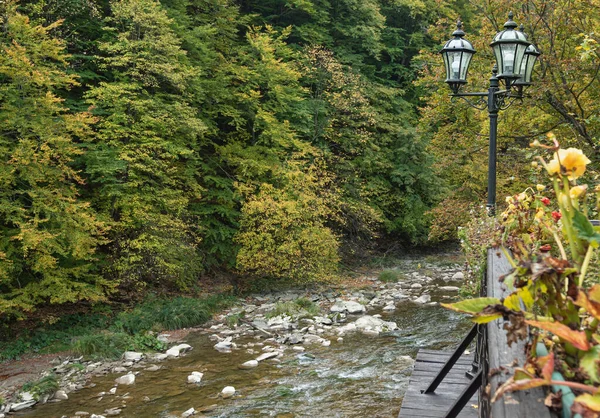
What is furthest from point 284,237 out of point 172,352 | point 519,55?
point 519,55

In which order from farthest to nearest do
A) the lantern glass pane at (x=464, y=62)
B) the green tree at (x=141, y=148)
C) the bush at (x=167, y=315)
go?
the green tree at (x=141, y=148), the bush at (x=167, y=315), the lantern glass pane at (x=464, y=62)

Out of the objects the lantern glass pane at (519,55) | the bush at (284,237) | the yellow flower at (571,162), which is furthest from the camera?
the bush at (284,237)

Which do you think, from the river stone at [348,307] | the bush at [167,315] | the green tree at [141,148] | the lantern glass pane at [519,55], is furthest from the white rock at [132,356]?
the lantern glass pane at [519,55]

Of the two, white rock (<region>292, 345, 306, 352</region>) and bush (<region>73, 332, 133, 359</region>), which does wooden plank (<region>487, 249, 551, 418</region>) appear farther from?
bush (<region>73, 332, 133, 359</region>)

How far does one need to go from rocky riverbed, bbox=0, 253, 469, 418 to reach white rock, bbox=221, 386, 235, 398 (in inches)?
0.7

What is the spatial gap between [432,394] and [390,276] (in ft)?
43.1

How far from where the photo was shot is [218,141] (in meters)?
17.4

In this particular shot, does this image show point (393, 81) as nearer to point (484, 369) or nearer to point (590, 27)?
point (590, 27)

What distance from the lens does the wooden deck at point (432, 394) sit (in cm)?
355

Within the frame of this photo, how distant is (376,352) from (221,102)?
33.8 ft

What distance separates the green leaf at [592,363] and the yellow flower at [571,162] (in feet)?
1.48

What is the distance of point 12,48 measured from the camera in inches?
380

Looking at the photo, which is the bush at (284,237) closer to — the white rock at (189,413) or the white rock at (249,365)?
the white rock at (249,365)

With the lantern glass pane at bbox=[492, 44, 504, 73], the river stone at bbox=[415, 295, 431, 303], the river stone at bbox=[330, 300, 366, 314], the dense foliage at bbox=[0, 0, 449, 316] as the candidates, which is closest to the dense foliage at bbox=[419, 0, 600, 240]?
the lantern glass pane at bbox=[492, 44, 504, 73]
